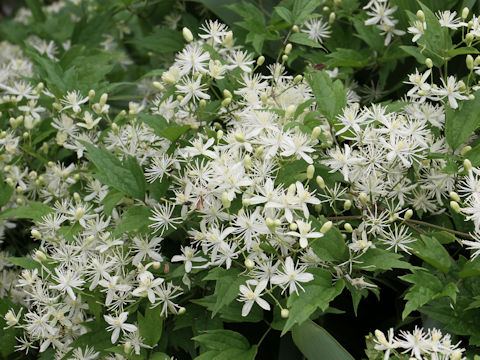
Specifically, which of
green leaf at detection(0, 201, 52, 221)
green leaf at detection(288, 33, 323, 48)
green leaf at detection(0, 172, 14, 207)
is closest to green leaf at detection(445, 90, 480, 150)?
green leaf at detection(288, 33, 323, 48)

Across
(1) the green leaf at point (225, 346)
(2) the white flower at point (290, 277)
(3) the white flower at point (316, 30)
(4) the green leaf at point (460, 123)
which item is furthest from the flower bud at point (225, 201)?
(3) the white flower at point (316, 30)

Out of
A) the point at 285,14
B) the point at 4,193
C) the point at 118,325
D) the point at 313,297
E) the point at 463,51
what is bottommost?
the point at 4,193

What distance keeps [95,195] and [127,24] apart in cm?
167

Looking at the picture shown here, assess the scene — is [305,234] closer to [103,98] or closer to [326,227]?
[326,227]

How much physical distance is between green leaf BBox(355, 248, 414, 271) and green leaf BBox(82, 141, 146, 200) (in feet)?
2.23

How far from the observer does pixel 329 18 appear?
2.30 meters

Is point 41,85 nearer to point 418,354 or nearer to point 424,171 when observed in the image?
point 424,171

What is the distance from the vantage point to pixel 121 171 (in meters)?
1.74

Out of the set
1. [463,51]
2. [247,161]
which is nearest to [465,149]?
[463,51]

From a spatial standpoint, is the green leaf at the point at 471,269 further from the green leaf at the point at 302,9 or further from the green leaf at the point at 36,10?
the green leaf at the point at 36,10

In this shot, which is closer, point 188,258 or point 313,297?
point 313,297

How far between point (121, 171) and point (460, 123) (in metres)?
1.02

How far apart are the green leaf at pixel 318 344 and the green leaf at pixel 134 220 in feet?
1.74

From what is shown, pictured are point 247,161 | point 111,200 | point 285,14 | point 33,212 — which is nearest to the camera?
point 247,161
